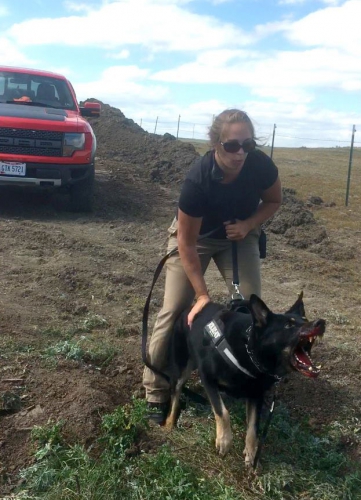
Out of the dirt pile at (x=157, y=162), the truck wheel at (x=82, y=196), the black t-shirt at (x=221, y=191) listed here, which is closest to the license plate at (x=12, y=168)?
the truck wheel at (x=82, y=196)

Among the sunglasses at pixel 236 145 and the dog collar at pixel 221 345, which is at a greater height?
the sunglasses at pixel 236 145

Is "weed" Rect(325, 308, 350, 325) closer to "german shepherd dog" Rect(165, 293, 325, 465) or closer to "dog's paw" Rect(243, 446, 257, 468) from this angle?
"german shepherd dog" Rect(165, 293, 325, 465)

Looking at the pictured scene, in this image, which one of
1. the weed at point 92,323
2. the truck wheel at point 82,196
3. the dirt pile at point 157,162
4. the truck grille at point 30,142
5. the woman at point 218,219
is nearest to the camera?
the woman at point 218,219

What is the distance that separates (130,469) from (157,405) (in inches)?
37.4

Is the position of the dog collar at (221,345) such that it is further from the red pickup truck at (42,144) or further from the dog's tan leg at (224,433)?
the red pickup truck at (42,144)

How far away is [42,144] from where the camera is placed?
10258 millimetres

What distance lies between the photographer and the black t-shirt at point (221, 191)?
4191mm

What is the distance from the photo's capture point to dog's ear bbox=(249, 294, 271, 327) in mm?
3596

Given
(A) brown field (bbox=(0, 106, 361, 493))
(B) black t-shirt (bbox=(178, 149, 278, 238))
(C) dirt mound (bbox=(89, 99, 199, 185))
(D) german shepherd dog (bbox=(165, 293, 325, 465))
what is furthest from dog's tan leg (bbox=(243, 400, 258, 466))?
(C) dirt mound (bbox=(89, 99, 199, 185))

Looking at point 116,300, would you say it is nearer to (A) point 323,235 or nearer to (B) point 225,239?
(B) point 225,239

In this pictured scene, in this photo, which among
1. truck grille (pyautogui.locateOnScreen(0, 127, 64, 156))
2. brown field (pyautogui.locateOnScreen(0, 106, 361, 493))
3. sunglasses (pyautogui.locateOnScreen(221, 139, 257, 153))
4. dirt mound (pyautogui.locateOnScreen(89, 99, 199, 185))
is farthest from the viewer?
dirt mound (pyautogui.locateOnScreen(89, 99, 199, 185))

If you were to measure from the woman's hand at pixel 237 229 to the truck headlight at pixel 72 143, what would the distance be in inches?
253

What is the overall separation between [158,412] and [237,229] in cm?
136

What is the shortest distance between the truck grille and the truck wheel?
2.43 feet
